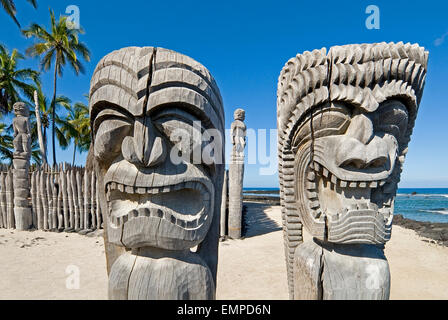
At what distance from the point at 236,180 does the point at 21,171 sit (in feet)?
21.6

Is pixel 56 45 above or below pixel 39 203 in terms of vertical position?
above

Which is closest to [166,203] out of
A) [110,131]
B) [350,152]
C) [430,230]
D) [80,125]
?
[110,131]

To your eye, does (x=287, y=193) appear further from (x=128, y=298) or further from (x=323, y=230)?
(x=128, y=298)

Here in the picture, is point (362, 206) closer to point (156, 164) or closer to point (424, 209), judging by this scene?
point (156, 164)

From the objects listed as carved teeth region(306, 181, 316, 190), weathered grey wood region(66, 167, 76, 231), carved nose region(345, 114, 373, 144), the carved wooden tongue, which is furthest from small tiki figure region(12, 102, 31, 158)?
carved nose region(345, 114, 373, 144)

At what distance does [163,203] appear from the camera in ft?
4.72

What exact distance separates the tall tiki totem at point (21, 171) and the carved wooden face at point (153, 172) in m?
7.92

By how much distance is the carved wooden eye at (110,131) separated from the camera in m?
1.42

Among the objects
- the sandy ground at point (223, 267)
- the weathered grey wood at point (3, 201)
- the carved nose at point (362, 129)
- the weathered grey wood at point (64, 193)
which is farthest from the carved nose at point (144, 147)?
the weathered grey wood at point (3, 201)

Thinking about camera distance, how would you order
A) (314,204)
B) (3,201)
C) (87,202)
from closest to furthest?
(314,204) → (87,202) → (3,201)

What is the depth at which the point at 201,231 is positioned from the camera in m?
1.46

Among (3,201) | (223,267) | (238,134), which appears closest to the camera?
(223,267)

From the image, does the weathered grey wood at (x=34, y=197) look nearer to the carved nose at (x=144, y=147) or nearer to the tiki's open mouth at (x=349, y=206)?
the carved nose at (x=144, y=147)

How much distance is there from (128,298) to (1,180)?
346 inches
